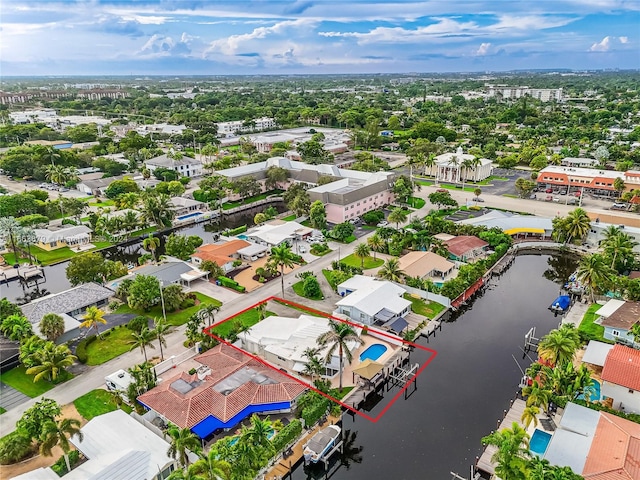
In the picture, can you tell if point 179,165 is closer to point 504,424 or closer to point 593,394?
point 504,424

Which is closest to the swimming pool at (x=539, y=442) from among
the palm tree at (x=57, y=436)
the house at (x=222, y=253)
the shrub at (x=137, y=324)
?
the palm tree at (x=57, y=436)

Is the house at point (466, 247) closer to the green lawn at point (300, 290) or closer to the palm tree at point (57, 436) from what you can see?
the green lawn at point (300, 290)

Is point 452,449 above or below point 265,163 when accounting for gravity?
below

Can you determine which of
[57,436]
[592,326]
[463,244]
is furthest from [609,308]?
[57,436]

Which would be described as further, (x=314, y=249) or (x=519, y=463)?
(x=314, y=249)

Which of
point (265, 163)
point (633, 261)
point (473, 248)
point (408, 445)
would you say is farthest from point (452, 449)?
point (265, 163)

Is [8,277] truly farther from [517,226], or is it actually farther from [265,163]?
[517,226]

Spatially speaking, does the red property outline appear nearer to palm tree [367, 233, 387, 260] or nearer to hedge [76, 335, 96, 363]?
hedge [76, 335, 96, 363]
